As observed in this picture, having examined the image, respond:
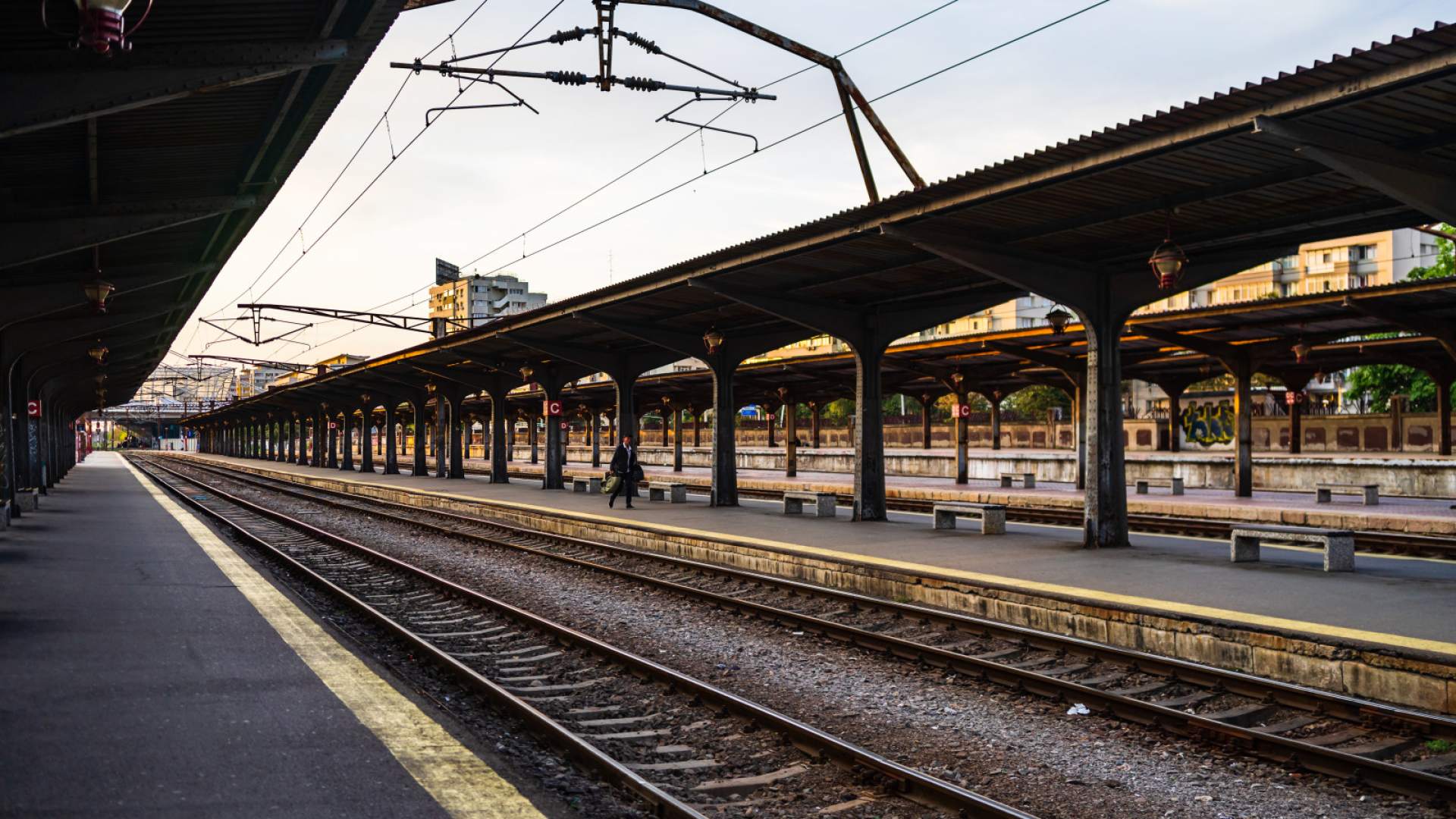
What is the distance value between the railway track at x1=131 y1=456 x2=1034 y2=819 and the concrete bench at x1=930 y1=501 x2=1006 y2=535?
8.29 metres

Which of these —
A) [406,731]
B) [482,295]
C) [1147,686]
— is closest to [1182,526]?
[1147,686]

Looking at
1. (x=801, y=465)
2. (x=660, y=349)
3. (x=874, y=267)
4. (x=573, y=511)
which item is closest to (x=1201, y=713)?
(x=874, y=267)

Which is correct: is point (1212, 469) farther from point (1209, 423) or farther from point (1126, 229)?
point (1126, 229)

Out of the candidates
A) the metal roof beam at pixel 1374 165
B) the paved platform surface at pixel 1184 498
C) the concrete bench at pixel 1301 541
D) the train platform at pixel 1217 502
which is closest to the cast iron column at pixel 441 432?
the paved platform surface at pixel 1184 498

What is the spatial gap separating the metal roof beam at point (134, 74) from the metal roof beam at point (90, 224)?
5.21 metres

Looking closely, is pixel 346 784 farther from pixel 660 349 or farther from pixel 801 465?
pixel 801 465

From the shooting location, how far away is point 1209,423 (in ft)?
138

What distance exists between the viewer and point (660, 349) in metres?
27.8

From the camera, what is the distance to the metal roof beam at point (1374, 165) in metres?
8.95

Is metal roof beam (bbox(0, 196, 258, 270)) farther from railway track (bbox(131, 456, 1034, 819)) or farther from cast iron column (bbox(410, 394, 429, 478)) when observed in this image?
cast iron column (bbox(410, 394, 429, 478))

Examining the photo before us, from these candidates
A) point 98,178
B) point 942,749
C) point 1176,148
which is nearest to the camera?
point 942,749

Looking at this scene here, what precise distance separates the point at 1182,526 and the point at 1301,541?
7.58 metres

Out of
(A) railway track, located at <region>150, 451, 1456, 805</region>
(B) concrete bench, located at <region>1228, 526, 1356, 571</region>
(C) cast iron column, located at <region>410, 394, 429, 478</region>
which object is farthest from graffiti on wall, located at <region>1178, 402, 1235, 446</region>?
(A) railway track, located at <region>150, 451, 1456, 805</region>

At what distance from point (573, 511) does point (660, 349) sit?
7.05 metres
